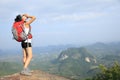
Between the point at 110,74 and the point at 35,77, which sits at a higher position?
the point at 35,77

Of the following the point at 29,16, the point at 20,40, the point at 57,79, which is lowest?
the point at 57,79

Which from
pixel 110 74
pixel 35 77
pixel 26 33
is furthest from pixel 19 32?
pixel 110 74

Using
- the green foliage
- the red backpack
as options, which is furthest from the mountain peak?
the green foliage

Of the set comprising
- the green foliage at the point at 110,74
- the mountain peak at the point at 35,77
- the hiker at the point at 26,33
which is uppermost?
the hiker at the point at 26,33

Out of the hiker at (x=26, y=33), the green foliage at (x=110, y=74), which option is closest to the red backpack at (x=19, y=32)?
the hiker at (x=26, y=33)

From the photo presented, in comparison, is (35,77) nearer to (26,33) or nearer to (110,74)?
(26,33)

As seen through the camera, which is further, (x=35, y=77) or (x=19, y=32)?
(x=35, y=77)

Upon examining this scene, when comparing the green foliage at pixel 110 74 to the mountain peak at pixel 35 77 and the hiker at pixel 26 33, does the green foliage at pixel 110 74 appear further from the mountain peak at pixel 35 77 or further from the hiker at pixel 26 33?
the hiker at pixel 26 33

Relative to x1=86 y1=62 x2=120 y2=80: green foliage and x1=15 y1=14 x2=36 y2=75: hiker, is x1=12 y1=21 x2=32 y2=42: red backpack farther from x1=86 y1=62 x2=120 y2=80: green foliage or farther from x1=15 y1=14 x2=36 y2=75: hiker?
x1=86 y1=62 x2=120 y2=80: green foliage

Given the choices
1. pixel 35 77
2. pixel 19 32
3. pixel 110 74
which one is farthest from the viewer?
pixel 110 74

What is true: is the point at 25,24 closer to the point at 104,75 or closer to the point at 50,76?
the point at 50,76

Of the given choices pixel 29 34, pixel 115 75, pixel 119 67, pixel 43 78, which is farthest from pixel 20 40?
pixel 119 67

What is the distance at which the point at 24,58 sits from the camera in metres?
13.4

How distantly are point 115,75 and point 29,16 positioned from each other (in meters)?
40.8
